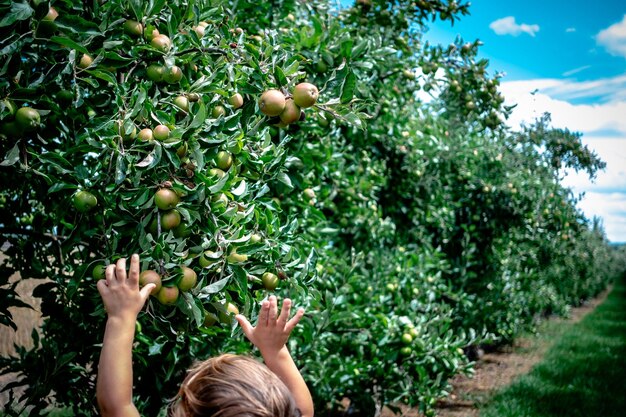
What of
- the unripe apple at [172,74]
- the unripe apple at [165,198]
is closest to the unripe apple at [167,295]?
the unripe apple at [165,198]

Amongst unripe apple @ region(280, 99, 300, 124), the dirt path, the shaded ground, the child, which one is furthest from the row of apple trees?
the shaded ground

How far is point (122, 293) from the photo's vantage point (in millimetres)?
1415

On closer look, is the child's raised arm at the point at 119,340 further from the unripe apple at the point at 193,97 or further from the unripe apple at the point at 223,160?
the unripe apple at the point at 193,97

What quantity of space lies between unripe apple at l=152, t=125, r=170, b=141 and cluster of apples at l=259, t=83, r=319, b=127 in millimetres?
406

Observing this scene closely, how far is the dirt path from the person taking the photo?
17.5 feet

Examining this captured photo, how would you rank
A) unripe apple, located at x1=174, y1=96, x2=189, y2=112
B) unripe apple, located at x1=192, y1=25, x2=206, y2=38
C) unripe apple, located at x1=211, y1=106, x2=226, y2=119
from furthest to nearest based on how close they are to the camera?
unripe apple, located at x1=192, y1=25, x2=206, y2=38 → unripe apple, located at x1=211, y1=106, x2=226, y2=119 → unripe apple, located at x1=174, y1=96, x2=189, y2=112

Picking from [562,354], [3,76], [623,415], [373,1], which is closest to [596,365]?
[562,354]

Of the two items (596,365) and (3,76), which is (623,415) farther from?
(3,76)

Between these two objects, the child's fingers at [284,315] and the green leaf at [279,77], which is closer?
the child's fingers at [284,315]

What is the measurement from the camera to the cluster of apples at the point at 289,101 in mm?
1829

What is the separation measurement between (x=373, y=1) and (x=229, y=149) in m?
2.89

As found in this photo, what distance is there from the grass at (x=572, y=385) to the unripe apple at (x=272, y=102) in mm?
3878

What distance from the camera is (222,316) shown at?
1717 millimetres

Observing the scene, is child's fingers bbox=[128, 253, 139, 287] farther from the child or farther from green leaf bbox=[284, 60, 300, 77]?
green leaf bbox=[284, 60, 300, 77]
